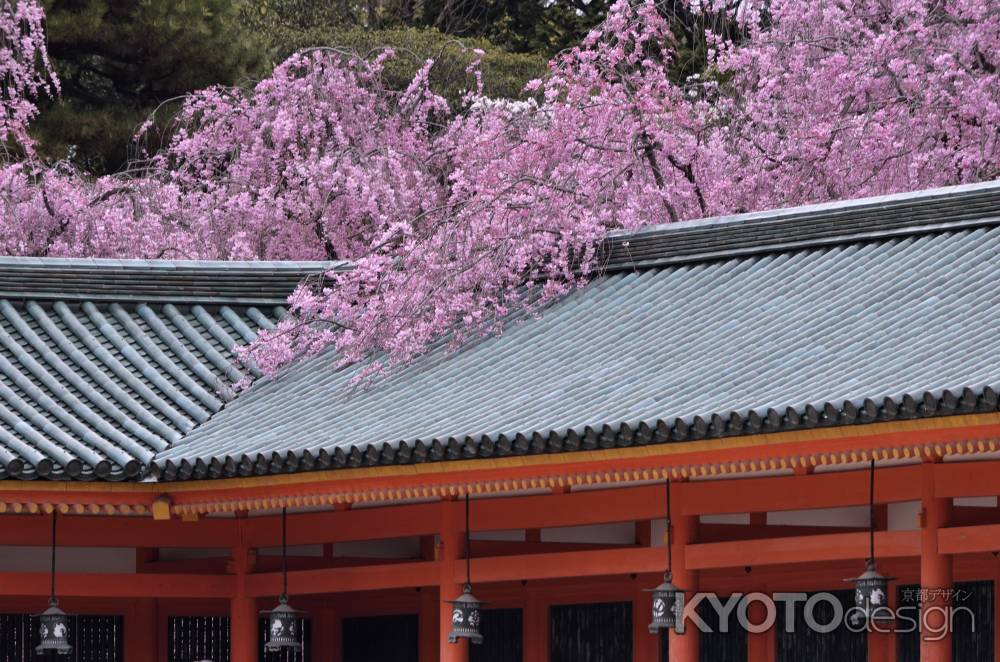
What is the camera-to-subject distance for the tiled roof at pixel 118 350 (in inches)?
465

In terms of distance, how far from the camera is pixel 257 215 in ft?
62.2

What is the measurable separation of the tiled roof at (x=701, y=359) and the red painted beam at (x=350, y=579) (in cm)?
97

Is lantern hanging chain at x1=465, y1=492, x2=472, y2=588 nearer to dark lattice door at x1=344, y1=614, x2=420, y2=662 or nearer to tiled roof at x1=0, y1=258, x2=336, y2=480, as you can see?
tiled roof at x1=0, y1=258, x2=336, y2=480

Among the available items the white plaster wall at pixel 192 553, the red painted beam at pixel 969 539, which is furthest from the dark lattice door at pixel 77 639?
the red painted beam at pixel 969 539

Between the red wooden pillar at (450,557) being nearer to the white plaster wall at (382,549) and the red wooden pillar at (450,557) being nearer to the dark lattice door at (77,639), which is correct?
the white plaster wall at (382,549)

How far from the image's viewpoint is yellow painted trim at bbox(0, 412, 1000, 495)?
8.62m

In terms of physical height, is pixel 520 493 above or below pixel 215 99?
below

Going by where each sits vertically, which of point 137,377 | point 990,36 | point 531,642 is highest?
point 990,36

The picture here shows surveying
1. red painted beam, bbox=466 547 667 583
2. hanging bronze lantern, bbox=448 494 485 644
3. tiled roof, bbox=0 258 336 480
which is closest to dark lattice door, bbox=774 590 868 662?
red painted beam, bbox=466 547 667 583

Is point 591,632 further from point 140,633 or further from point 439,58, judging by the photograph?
point 439,58

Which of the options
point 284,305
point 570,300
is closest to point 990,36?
point 570,300

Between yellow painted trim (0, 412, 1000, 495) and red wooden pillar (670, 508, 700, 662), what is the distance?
1009mm

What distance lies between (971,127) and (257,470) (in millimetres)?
8806

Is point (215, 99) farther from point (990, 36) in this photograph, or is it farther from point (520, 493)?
point (520, 493)
